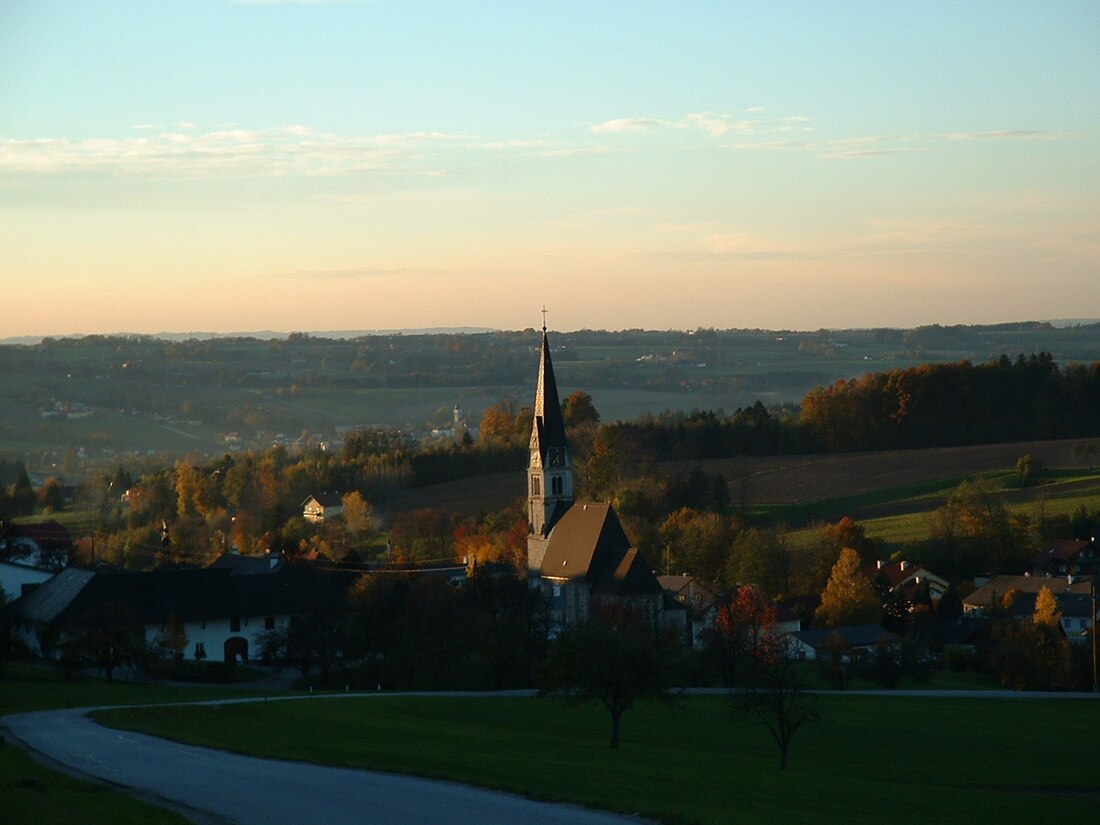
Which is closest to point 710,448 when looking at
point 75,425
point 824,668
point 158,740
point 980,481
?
point 980,481

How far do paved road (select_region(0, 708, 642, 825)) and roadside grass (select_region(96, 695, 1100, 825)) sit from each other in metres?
0.93

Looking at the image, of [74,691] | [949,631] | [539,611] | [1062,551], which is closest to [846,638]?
[949,631]

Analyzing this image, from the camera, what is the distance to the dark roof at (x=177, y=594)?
67000 mm

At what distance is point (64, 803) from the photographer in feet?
72.3

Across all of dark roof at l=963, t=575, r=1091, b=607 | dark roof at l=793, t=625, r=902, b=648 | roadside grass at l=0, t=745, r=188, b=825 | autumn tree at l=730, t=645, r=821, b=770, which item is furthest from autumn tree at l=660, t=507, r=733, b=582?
roadside grass at l=0, t=745, r=188, b=825

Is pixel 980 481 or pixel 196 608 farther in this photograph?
pixel 980 481

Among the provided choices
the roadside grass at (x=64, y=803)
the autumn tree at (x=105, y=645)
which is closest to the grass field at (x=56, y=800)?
the roadside grass at (x=64, y=803)

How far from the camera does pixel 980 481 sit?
96312 mm

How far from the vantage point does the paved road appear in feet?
76.7

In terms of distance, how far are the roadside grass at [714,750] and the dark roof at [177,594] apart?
2369 centimetres

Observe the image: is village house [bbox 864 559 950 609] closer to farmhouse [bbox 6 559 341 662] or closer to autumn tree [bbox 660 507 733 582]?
autumn tree [bbox 660 507 733 582]

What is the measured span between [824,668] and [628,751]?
26536 millimetres

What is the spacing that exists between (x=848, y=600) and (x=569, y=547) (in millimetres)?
16004

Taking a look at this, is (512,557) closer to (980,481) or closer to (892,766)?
(980,481)
